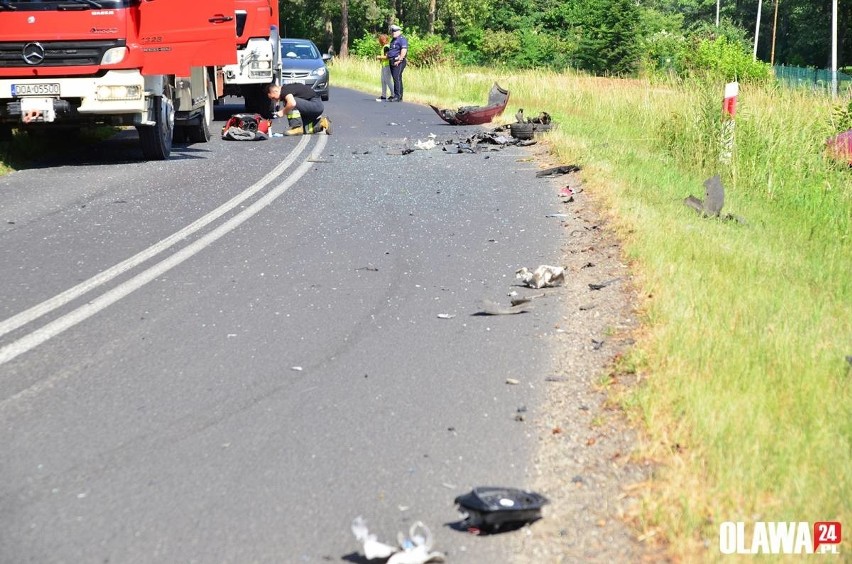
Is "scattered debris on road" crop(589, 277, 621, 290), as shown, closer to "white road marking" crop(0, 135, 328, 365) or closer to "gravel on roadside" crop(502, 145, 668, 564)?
"gravel on roadside" crop(502, 145, 668, 564)

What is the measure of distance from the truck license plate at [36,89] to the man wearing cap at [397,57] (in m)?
15.9

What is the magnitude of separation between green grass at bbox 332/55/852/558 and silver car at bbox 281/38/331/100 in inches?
533

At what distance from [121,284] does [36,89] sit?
766cm

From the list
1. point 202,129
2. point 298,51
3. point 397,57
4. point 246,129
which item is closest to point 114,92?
point 202,129

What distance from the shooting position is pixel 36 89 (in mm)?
14273

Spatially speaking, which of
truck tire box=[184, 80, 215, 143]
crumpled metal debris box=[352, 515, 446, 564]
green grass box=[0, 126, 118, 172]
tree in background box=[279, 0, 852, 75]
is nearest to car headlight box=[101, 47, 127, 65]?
green grass box=[0, 126, 118, 172]

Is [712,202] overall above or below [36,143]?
above

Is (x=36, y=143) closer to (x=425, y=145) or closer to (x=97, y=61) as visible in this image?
(x=97, y=61)

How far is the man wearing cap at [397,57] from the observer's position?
29703 millimetres

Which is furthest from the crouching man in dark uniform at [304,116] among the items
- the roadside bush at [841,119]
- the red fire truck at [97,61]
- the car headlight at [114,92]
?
the roadside bush at [841,119]

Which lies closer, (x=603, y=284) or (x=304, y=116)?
(x=603, y=284)

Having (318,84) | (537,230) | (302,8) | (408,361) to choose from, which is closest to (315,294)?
(408,361)

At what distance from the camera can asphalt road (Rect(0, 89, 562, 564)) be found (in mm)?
4004

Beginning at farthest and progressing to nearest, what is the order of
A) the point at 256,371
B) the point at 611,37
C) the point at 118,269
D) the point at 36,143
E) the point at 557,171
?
the point at 611,37
the point at 36,143
the point at 557,171
the point at 118,269
the point at 256,371
